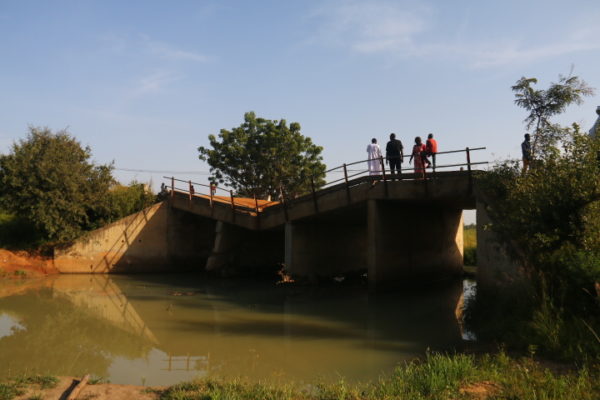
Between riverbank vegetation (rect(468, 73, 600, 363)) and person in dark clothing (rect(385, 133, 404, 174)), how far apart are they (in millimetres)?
4793

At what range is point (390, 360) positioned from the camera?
28.6 ft

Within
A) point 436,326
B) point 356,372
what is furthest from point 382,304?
point 356,372

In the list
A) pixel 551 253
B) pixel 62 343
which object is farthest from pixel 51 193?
pixel 551 253

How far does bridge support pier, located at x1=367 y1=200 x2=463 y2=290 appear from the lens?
17.0 metres

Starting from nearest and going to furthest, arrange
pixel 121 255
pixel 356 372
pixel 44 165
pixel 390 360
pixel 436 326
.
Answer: pixel 356 372
pixel 390 360
pixel 436 326
pixel 44 165
pixel 121 255

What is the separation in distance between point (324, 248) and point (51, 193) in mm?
12533

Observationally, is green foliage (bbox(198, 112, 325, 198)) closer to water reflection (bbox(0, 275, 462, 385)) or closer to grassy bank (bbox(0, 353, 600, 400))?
water reflection (bbox(0, 275, 462, 385))

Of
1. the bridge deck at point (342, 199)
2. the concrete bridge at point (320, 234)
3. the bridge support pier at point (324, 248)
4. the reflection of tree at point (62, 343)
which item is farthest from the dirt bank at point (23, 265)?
the bridge support pier at point (324, 248)

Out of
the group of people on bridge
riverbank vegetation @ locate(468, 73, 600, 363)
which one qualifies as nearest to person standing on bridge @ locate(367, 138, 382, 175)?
the group of people on bridge

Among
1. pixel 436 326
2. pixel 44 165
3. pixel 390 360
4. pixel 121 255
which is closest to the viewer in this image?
pixel 390 360

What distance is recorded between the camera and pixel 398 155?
16.8 metres

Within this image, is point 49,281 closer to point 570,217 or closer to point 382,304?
point 382,304

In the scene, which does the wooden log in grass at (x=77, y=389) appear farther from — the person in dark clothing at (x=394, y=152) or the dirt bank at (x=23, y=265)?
the dirt bank at (x=23, y=265)

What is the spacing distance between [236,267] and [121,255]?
18.6ft
